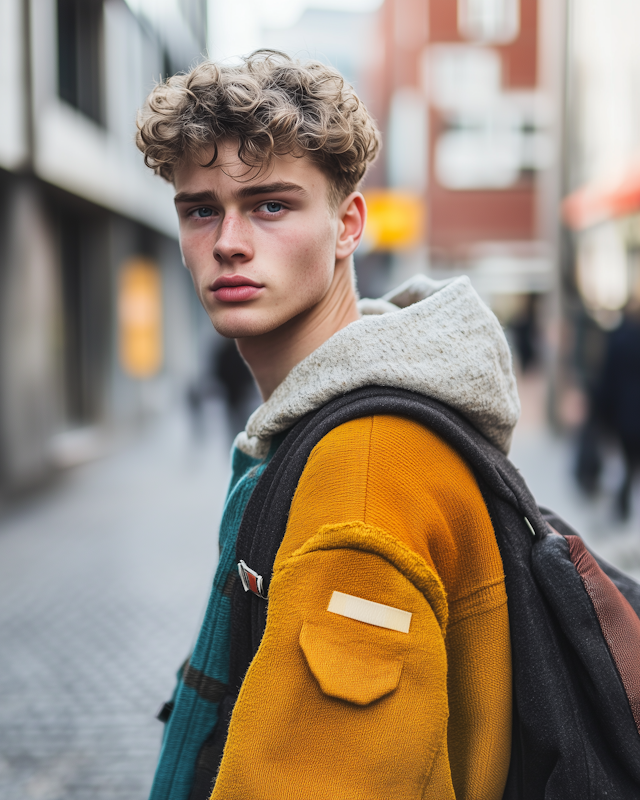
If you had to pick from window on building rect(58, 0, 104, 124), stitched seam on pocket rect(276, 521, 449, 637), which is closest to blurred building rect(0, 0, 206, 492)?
window on building rect(58, 0, 104, 124)

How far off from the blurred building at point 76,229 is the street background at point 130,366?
42 millimetres

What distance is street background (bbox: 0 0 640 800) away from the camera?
4234mm

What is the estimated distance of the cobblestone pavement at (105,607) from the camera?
11.2ft

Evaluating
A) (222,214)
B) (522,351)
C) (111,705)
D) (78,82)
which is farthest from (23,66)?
(522,351)

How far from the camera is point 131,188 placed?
45.0 feet

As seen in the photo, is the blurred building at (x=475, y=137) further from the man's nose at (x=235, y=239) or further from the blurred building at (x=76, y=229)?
the man's nose at (x=235, y=239)

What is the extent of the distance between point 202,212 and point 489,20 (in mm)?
26346

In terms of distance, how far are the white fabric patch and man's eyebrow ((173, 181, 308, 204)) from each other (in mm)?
641

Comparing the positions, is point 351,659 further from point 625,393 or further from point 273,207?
point 625,393

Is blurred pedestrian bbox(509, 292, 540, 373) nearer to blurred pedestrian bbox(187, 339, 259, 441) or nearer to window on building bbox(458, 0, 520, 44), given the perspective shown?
blurred pedestrian bbox(187, 339, 259, 441)


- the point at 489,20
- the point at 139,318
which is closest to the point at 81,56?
the point at 139,318

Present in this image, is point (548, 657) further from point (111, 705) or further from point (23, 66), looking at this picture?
point (23, 66)

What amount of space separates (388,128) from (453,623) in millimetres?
26297

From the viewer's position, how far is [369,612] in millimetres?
959
